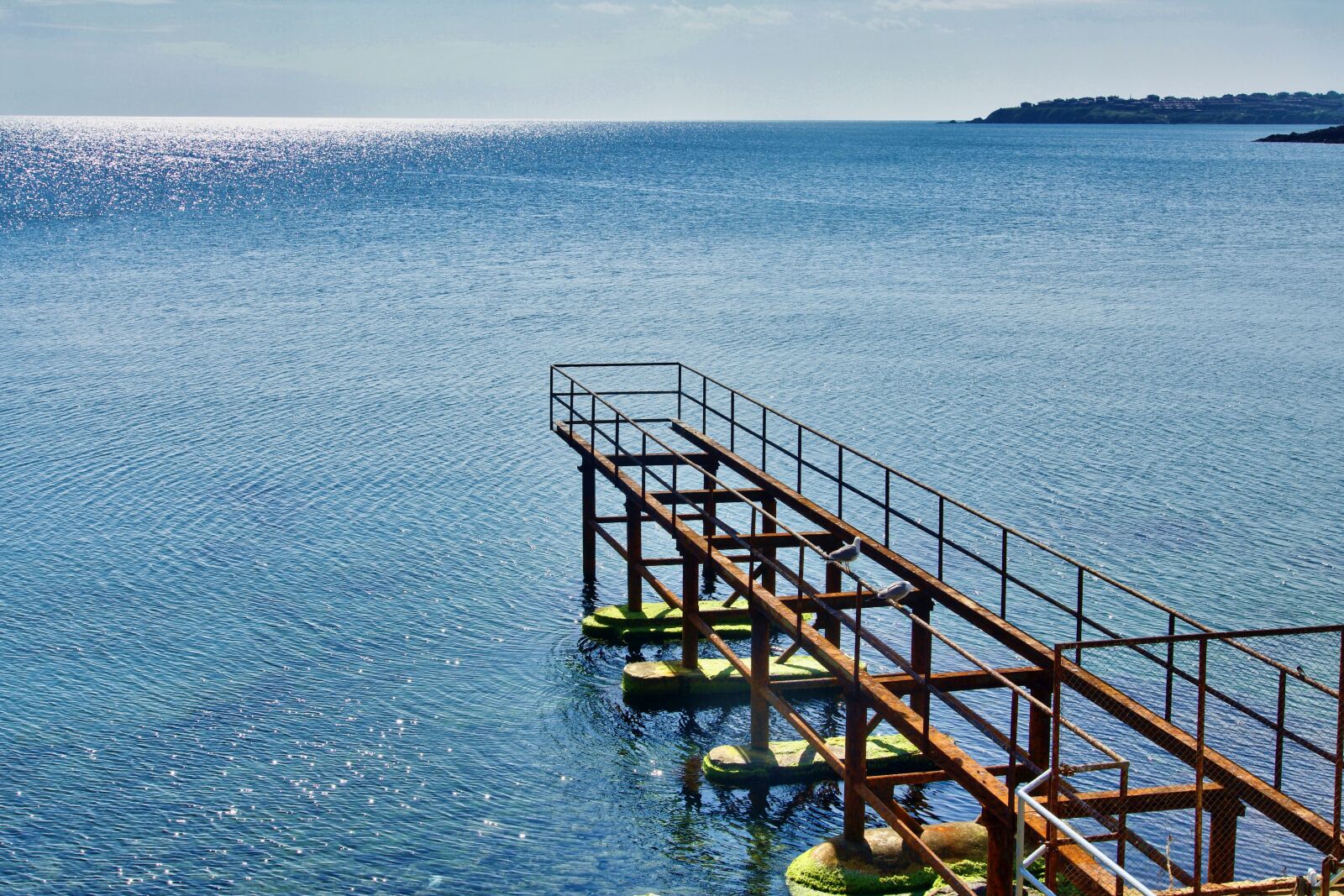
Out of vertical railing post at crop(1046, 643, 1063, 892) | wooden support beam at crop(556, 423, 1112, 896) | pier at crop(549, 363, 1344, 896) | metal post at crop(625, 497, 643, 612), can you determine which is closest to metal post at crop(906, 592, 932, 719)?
pier at crop(549, 363, 1344, 896)

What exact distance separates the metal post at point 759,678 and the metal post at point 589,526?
8.48m

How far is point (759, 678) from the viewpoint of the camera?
1988 centimetres

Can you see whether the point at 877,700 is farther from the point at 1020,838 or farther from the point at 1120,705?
the point at 1020,838

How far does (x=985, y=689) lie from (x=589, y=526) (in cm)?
891

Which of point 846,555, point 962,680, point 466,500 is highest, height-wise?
point 846,555

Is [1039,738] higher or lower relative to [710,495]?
lower

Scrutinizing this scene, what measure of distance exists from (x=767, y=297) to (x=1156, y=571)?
38.3 m

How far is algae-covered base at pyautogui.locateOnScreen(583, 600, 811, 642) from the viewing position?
25328 millimetres

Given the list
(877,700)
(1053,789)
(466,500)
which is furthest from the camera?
(466,500)

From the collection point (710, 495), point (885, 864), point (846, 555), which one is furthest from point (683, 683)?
point (885, 864)

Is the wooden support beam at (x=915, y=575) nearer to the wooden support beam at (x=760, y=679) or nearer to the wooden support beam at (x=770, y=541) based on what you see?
the wooden support beam at (x=770, y=541)

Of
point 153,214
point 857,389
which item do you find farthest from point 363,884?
point 153,214

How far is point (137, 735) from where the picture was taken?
2111cm

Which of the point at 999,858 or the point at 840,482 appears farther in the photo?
the point at 840,482
